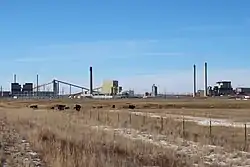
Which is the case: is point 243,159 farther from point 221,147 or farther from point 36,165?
point 36,165

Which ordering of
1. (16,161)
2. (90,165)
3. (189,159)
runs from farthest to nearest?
(189,159) < (16,161) < (90,165)

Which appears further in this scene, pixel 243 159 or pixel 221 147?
pixel 221 147

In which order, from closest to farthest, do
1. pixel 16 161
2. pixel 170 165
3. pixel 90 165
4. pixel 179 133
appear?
pixel 90 165 → pixel 16 161 → pixel 170 165 → pixel 179 133

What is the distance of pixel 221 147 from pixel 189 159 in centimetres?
602

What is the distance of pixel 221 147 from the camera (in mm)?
25875

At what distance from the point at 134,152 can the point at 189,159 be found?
2418 millimetres

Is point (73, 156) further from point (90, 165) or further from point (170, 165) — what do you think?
point (170, 165)

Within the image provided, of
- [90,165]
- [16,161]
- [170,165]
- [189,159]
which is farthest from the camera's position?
[189,159]

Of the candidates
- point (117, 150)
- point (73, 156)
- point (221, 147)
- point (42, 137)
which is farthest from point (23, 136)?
point (73, 156)

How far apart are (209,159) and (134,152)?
10.1 ft

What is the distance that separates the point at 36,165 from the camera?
1495 centimetres

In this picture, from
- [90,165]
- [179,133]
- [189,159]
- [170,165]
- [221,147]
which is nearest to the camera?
[90,165]

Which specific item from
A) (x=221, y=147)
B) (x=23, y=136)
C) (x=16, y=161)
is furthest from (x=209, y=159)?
(x=23, y=136)

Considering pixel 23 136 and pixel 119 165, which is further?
pixel 23 136
